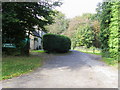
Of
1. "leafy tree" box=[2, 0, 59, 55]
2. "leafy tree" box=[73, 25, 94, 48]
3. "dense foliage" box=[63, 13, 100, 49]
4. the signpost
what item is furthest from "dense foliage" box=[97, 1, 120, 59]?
"leafy tree" box=[73, 25, 94, 48]

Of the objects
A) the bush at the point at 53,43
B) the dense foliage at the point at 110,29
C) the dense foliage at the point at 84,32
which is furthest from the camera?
the dense foliage at the point at 84,32

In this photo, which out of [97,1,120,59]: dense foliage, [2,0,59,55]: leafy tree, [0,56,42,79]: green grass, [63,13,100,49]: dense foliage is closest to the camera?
[0,56,42,79]: green grass

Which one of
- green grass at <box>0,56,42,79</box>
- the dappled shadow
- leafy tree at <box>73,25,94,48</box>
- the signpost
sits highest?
leafy tree at <box>73,25,94,48</box>

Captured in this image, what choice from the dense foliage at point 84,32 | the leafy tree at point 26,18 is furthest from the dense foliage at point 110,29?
the dense foliage at point 84,32

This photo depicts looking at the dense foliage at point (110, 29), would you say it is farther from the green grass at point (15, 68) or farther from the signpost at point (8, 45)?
the signpost at point (8, 45)

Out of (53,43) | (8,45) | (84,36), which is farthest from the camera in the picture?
(84,36)

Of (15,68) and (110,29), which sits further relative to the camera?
(110,29)

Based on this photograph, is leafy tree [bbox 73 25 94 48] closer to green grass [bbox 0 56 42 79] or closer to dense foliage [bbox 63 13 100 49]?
dense foliage [bbox 63 13 100 49]

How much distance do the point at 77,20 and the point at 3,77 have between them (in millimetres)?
28024

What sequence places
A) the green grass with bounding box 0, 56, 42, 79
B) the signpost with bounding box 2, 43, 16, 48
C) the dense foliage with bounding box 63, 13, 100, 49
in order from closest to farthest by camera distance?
the green grass with bounding box 0, 56, 42, 79, the signpost with bounding box 2, 43, 16, 48, the dense foliage with bounding box 63, 13, 100, 49

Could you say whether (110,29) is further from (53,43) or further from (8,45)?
(8,45)

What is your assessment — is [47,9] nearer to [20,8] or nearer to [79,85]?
[20,8]

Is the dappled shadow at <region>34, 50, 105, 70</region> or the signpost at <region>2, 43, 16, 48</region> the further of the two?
the signpost at <region>2, 43, 16, 48</region>

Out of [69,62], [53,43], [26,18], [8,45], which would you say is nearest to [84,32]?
[53,43]
